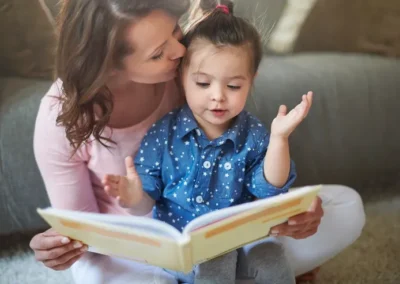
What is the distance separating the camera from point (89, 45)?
80 cm

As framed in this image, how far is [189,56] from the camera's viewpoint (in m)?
0.85

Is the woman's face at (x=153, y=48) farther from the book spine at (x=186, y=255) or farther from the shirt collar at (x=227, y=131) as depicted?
the book spine at (x=186, y=255)

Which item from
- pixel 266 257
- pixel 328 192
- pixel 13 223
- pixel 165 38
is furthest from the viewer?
pixel 13 223

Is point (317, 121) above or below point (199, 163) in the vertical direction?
below

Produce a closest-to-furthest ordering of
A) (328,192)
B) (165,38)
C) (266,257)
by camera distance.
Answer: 1. (165,38)
2. (266,257)
3. (328,192)

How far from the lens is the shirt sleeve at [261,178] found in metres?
0.88

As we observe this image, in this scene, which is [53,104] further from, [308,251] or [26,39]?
[308,251]

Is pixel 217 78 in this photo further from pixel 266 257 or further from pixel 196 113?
pixel 266 257

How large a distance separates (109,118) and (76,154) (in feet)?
0.32

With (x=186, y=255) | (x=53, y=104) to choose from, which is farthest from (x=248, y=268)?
(x=53, y=104)

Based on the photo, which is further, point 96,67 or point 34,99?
point 34,99

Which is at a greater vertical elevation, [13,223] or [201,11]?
[201,11]

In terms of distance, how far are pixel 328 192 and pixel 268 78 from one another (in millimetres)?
318

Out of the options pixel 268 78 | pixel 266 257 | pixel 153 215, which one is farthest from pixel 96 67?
pixel 268 78
